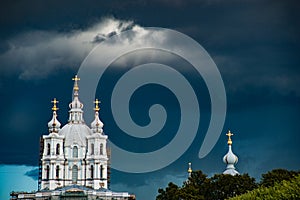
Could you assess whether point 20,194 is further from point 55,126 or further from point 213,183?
point 213,183

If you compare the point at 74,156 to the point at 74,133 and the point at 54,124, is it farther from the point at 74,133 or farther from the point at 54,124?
the point at 54,124

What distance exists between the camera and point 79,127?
110 metres

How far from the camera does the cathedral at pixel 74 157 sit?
10556 cm

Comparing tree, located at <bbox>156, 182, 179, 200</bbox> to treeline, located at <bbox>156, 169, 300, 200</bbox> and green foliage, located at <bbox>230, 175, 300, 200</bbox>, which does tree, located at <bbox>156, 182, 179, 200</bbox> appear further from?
green foliage, located at <bbox>230, 175, 300, 200</bbox>

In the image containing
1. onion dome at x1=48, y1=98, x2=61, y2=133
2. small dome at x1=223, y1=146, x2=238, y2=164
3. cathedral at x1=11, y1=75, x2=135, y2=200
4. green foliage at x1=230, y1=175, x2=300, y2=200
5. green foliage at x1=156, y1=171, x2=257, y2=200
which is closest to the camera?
green foliage at x1=230, y1=175, x2=300, y2=200

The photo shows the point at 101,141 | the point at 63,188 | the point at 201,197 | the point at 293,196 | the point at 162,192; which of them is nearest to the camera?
the point at 293,196

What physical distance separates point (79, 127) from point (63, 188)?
1263 cm

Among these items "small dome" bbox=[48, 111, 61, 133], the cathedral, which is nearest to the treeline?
the cathedral

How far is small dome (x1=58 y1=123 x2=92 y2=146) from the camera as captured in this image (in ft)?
357

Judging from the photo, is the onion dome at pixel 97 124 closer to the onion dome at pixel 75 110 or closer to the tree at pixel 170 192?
the onion dome at pixel 75 110

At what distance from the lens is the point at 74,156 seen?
108250 millimetres

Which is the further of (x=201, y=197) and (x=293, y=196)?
(x=201, y=197)

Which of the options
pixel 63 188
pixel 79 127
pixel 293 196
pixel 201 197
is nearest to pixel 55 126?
pixel 79 127

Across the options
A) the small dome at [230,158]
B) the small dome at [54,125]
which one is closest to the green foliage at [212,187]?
the small dome at [230,158]
